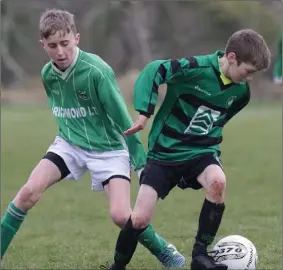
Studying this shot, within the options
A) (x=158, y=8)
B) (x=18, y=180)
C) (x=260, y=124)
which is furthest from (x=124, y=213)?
(x=158, y=8)

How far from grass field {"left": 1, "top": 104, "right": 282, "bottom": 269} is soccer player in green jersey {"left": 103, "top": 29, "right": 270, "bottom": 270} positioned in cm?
62

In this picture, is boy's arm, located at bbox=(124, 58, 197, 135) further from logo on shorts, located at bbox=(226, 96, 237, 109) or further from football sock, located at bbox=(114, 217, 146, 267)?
football sock, located at bbox=(114, 217, 146, 267)

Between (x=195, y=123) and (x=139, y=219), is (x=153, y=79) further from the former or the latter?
(x=139, y=219)

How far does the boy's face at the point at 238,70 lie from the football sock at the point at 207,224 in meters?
0.77

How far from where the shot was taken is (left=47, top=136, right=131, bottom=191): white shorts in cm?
496

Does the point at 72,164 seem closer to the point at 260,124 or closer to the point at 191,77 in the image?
the point at 191,77

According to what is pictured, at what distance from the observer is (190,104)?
15.5ft

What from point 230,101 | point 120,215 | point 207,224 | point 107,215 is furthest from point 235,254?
point 107,215

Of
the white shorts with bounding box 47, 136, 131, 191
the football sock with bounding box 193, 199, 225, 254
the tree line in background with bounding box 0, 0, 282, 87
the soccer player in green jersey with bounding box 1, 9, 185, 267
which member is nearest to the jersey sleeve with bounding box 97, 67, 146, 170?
the soccer player in green jersey with bounding box 1, 9, 185, 267

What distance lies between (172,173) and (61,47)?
105 centimetres

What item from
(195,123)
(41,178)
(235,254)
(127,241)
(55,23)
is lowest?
(235,254)

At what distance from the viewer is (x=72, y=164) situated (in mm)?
5004

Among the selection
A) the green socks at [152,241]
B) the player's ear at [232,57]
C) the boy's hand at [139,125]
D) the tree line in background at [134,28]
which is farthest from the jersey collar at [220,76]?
the tree line in background at [134,28]

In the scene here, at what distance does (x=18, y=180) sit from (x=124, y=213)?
6.03 m
